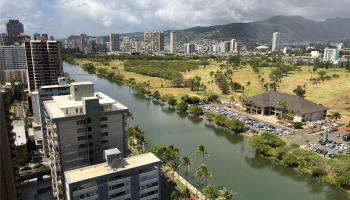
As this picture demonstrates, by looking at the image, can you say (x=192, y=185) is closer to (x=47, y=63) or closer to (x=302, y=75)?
(x=47, y=63)

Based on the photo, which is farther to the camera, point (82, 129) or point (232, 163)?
point (232, 163)

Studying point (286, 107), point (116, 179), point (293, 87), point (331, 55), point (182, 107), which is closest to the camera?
point (116, 179)

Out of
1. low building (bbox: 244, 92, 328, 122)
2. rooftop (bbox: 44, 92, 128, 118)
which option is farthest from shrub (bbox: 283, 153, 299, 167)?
rooftop (bbox: 44, 92, 128, 118)

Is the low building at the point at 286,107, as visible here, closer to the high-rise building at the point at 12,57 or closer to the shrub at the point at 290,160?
the shrub at the point at 290,160

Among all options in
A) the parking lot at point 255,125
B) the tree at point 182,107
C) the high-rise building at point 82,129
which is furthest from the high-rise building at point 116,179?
the tree at point 182,107

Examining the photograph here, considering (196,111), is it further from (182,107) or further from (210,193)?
(210,193)

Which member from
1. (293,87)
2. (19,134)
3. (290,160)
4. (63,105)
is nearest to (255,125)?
(290,160)
